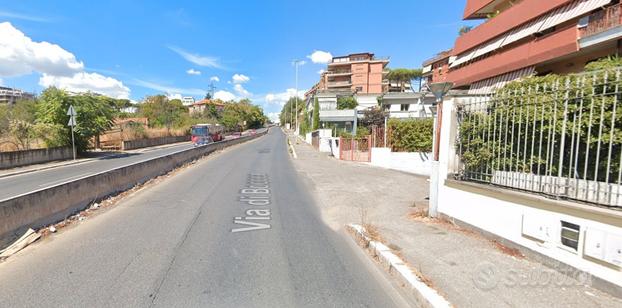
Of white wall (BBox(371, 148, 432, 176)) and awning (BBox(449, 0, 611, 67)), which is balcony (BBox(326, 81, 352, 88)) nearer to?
awning (BBox(449, 0, 611, 67))

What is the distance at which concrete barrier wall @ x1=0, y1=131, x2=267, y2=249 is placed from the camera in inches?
184

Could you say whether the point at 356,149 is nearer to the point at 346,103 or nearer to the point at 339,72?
the point at 346,103

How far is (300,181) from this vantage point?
454 inches

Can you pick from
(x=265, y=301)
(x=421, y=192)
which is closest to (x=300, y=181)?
(x=421, y=192)

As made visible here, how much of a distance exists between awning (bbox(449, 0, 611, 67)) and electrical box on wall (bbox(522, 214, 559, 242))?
12.6 meters

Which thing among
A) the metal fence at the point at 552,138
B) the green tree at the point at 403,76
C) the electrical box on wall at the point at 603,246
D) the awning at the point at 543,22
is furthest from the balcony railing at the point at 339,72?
the electrical box on wall at the point at 603,246

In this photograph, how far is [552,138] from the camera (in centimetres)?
428

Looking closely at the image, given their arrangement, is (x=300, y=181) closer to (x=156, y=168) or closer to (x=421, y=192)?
(x=421, y=192)

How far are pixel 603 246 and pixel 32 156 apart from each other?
23537 millimetres

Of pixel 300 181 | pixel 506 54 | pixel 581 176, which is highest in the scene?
pixel 506 54

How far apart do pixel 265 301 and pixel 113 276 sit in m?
2.04

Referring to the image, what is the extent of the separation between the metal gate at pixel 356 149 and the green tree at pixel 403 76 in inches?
2390

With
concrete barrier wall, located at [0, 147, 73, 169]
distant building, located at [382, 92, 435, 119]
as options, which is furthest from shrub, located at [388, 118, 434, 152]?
distant building, located at [382, 92, 435, 119]

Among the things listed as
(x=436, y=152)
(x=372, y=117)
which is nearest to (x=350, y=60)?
(x=372, y=117)
